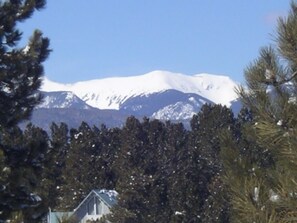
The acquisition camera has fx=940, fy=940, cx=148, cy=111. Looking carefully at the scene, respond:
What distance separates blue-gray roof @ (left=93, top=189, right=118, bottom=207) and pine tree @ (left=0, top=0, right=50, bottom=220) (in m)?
36.0

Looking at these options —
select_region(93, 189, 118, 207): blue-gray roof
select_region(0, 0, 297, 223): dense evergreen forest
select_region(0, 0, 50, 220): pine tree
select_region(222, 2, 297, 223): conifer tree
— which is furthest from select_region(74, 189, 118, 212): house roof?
Result: select_region(222, 2, 297, 223): conifer tree

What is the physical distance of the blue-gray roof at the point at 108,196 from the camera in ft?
184

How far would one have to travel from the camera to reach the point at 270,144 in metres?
→ 9.22

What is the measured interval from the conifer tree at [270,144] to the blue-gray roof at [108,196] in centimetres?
4621

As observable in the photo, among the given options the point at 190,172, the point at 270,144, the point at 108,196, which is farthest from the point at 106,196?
the point at 270,144

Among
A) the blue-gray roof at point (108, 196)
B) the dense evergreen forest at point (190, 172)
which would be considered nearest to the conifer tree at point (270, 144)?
the dense evergreen forest at point (190, 172)

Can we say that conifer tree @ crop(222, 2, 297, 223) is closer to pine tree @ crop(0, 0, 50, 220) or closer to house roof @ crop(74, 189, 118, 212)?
pine tree @ crop(0, 0, 50, 220)

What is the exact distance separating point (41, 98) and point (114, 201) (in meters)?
37.3

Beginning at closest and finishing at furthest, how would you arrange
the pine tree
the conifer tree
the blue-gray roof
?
the conifer tree → the pine tree → the blue-gray roof

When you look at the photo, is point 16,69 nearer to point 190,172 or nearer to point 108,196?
point 190,172

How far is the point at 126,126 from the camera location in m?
62.4

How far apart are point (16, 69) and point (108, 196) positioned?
38.1 m

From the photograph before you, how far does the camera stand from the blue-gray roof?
55981 millimetres

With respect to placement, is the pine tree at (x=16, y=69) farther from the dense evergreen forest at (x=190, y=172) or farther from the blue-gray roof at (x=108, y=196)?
the blue-gray roof at (x=108, y=196)
